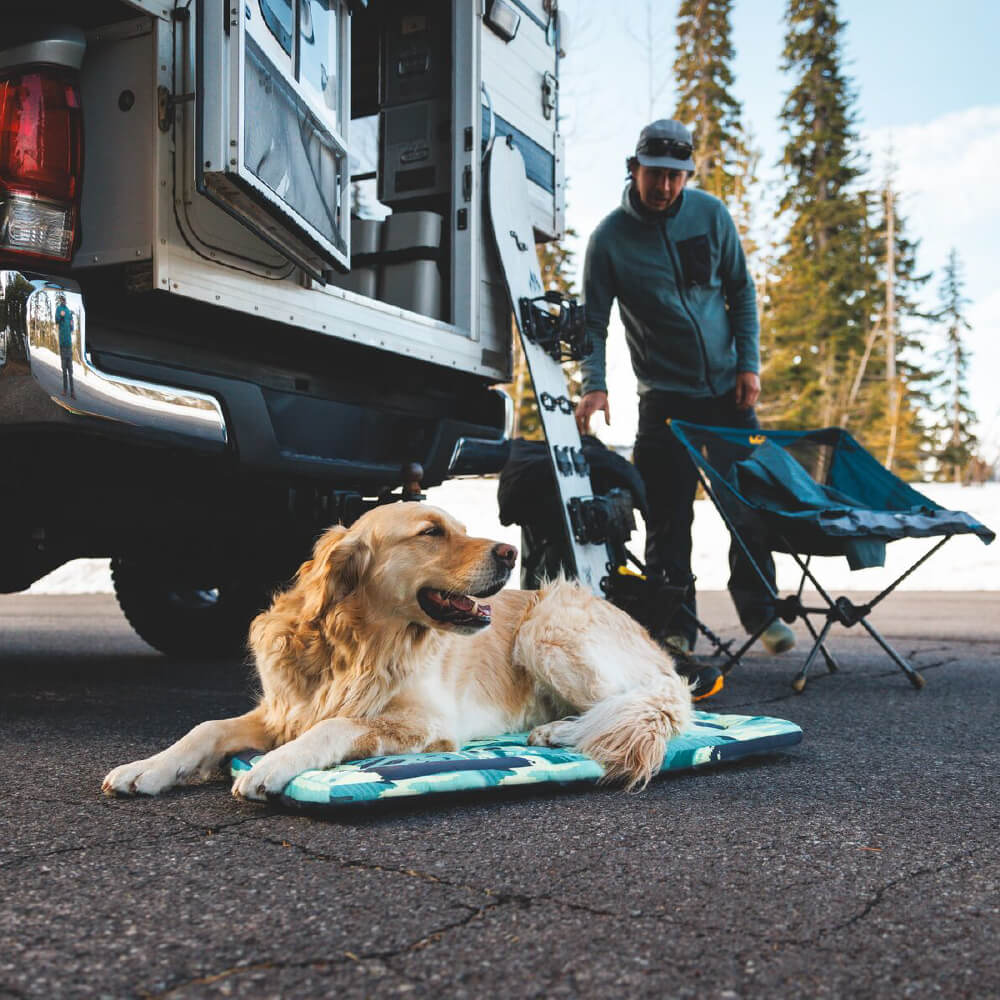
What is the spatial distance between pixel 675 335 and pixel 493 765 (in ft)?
10.9

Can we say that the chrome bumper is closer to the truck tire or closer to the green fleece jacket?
the truck tire

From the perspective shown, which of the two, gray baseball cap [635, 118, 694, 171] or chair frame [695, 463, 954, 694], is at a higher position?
gray baseball cap [635, 118, 694, 171]

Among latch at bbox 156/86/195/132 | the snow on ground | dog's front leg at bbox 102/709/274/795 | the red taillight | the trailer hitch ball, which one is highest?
latch at bbox 156/86/195/132

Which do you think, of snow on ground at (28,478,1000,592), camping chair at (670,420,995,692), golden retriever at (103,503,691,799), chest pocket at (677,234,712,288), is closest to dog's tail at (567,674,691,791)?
golden retriever at (103,503,691,799)

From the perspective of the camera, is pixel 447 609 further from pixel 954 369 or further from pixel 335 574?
pixel 954 369

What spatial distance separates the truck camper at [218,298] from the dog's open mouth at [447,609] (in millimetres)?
720

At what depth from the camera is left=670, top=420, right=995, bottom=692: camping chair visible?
4.26m

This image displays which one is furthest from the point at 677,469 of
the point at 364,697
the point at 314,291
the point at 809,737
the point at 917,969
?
the point at 917,969

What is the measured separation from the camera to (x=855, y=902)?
1.69 m

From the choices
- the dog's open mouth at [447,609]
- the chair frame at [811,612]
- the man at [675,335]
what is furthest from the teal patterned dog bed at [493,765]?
the man at [675,335]

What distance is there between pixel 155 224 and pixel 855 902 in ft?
7.50

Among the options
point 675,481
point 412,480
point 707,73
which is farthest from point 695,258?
point 707,73

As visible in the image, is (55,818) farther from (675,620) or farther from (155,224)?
(675,620)

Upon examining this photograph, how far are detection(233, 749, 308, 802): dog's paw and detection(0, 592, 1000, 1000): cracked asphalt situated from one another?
0.15 ft
